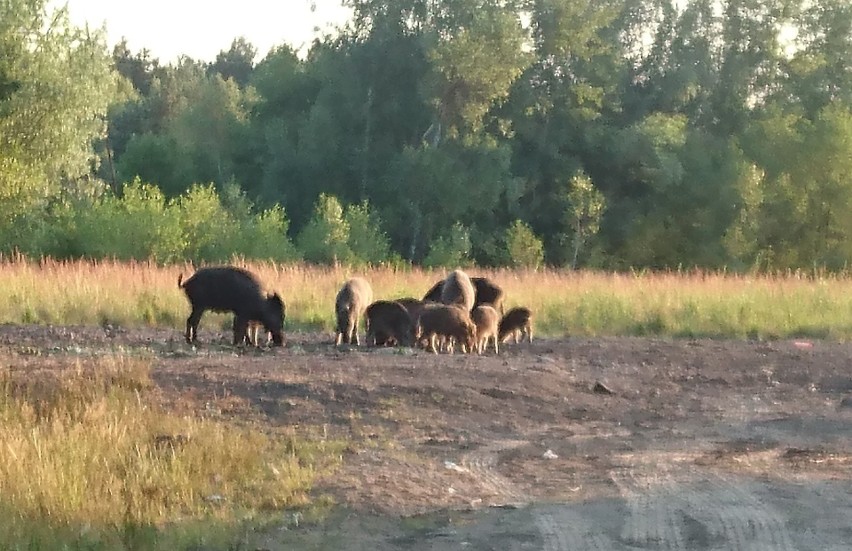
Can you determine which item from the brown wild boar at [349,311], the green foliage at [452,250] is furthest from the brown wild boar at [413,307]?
the green foliage at [452,250]

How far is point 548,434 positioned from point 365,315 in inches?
273

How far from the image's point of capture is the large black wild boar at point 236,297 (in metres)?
16.9

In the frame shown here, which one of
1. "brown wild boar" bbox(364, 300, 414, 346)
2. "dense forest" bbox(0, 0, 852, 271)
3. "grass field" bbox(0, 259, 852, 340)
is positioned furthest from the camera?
"dense forest" bbox(0, 0, 852, 271)

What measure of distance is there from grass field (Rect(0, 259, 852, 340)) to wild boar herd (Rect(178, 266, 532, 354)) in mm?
2774

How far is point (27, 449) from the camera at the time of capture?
9.05 m

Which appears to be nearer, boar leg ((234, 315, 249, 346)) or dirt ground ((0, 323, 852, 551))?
dirt ground ((0, 323, 852, 551))

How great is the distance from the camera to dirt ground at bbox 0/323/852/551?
774cm

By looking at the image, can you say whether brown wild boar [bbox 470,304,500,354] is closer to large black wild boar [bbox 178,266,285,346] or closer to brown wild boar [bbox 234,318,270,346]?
large black wild boar [bbox 178,266,285,346]

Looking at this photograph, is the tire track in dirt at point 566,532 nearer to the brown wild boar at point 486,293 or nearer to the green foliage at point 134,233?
the brown wild boar at point 486,293

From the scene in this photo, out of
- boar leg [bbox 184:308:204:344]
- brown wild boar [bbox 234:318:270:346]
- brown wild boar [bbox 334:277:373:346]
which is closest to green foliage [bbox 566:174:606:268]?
brown wild boar [bbox 334:277:373:346]

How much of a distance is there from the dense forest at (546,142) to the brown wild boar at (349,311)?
16.8 m

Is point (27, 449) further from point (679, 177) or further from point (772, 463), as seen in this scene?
point (679, 177)

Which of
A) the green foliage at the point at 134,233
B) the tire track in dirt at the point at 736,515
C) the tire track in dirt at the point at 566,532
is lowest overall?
the tire track in dirt at the point at 566,532

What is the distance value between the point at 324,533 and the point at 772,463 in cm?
448
